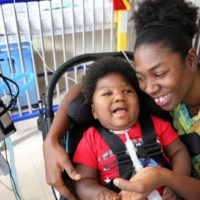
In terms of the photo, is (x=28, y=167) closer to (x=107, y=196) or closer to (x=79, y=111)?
(x=79, y=111)

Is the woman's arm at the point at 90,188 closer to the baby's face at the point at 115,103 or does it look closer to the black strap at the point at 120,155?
the black strap at the point at 120,155

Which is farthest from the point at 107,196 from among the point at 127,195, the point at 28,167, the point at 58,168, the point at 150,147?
the point at 28,167

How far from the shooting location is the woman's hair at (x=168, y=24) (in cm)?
90

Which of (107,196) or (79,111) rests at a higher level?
(79,111)

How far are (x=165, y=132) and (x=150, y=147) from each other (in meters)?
0.10

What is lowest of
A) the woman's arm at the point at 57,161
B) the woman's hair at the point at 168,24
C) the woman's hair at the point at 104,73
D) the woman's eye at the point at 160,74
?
the woman's arm at the point at 57,161

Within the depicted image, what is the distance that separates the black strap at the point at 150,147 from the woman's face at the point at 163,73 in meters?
0.14

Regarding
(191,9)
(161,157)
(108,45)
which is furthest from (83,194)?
(108,45)

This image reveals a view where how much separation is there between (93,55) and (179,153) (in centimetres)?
53

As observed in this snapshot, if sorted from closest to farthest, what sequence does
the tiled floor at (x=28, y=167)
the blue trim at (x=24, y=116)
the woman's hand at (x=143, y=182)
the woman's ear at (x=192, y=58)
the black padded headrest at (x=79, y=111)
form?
1. the woman's hand at (x=143, y=182)
2. the woman's ear at (x=192, y=58)
3. the black padded headrest at (x=79, y=111)
4. the tiled floor at (x=28, y=167)
5. the blue trim at (x=24, y=116)

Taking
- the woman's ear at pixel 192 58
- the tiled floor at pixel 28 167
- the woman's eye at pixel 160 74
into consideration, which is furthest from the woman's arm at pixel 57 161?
the tiled floor at pixel 28 167

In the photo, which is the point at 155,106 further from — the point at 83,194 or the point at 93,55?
the point at 83,194

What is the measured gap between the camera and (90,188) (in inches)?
36.5

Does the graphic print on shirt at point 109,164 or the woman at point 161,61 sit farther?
the graphic print on shirt at point 109,164
